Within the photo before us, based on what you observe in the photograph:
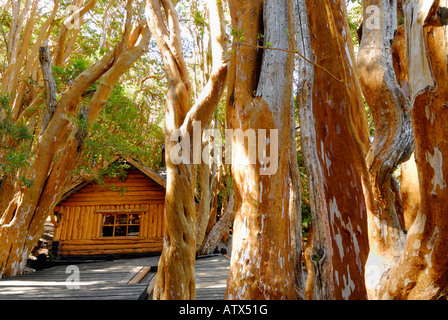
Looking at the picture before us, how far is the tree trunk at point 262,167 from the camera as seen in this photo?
2172mm

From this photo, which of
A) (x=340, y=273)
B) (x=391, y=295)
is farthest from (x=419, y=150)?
(x=340, y=273)

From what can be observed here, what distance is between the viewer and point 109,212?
1221cm

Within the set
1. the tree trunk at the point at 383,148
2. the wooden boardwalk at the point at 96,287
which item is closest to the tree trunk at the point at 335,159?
the tree trunk at the point at 383,148

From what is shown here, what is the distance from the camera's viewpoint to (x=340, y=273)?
2.67 m

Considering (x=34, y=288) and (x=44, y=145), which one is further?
(x=44, y=145)

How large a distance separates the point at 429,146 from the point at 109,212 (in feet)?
41.6

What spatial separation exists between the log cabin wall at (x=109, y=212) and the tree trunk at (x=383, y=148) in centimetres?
1084

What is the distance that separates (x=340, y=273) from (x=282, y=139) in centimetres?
145

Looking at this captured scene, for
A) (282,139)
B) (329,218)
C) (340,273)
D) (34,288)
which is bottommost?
(34,288)

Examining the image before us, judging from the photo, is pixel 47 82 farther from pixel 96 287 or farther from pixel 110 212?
pixel 110 212

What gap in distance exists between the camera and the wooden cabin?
11688mm

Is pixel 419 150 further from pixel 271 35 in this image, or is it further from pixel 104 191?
pixel 104 191

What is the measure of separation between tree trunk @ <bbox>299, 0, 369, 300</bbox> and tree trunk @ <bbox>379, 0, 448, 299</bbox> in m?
0.84

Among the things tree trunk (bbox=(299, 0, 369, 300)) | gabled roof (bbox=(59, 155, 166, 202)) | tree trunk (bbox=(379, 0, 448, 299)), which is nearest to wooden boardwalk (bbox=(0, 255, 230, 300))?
tree trunk (bbox=(299, 0, 369, 300))
